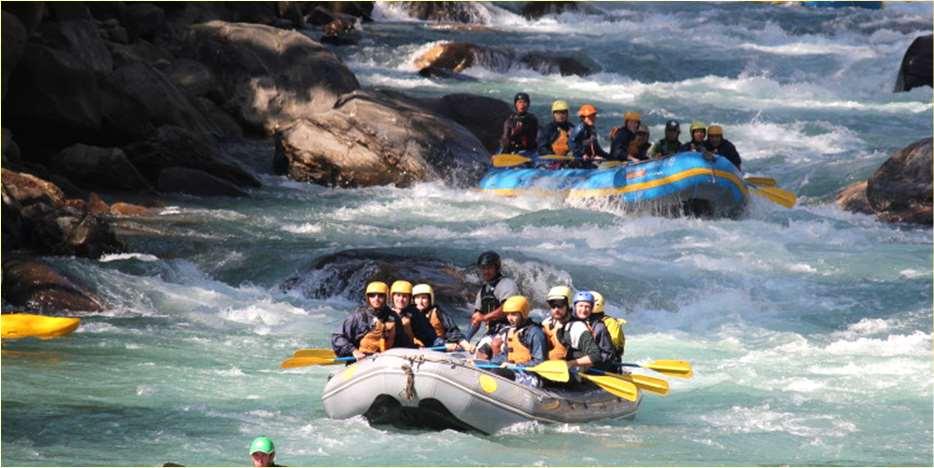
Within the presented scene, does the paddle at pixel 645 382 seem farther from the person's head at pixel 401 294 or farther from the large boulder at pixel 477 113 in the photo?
the large boulder at pixel 477 113

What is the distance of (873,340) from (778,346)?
80cm

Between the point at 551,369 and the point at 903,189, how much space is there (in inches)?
406

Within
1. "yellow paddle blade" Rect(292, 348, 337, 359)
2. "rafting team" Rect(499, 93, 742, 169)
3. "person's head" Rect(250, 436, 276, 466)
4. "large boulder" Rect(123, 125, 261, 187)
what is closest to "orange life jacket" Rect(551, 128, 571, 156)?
"rafting team" Rect(499, 93, 742, 169)

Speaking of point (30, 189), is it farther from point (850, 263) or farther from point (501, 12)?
point (501, 12)

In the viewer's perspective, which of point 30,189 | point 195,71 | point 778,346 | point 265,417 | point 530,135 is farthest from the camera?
point 195,71

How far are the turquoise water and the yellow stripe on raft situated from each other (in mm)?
151

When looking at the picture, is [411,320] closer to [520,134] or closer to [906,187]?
[520,134]

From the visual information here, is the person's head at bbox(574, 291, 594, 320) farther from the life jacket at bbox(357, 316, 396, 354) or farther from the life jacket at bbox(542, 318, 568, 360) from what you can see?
the life jacket at bbox(357, 316, 396, 354)

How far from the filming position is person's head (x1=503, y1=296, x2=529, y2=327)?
11.2 meters

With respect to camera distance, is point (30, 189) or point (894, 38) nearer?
point (30, 189)

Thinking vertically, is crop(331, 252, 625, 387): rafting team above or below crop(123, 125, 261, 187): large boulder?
below

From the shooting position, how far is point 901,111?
27.1 m

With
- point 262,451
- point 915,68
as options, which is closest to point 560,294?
point 262,451

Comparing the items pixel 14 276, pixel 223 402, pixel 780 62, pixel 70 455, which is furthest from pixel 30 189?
pixel 780 62
